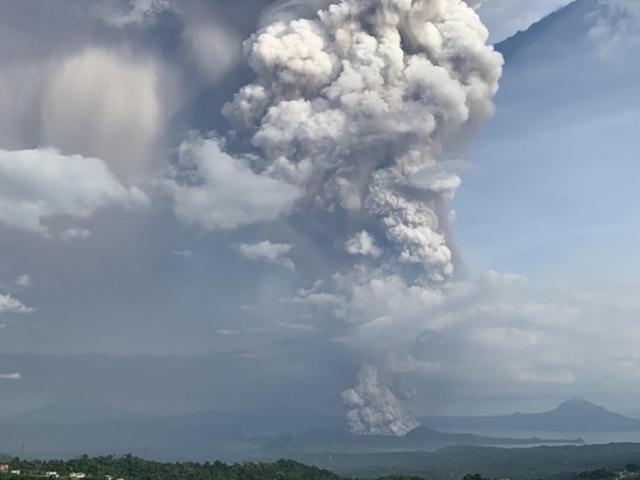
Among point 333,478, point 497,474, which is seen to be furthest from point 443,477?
point 333,478

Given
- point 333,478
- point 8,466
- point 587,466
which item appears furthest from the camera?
point 587,466

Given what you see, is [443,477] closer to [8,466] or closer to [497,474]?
[497,474]

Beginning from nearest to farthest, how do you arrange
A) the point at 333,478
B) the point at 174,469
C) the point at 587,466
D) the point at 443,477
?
the point at 174,469 < the point at 333,478 < the point at 587,466 < the point at 443,477

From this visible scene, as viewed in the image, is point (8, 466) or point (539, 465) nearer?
point (8, 466)

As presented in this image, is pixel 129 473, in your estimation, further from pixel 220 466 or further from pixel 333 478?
pixel 333 478

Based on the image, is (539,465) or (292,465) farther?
(539,465)

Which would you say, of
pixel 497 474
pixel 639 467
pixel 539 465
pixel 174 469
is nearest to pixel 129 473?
pixel 174 469
